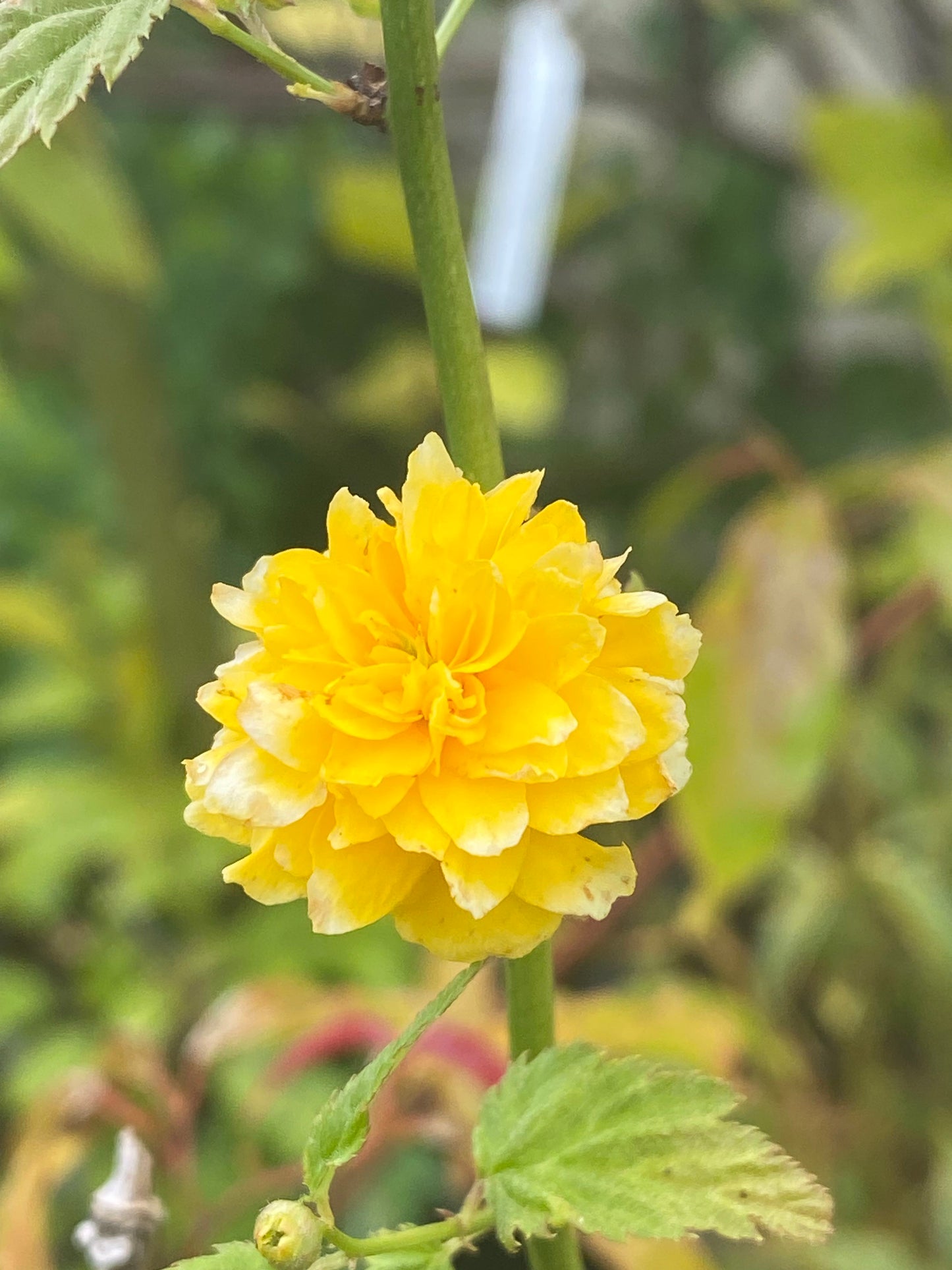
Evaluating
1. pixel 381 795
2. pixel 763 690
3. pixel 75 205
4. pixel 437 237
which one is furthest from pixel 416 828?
pixel 75 205

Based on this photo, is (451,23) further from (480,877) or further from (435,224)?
(480,877)

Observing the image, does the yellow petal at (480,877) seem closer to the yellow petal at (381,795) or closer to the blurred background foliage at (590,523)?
the yellow petal at (381,795)

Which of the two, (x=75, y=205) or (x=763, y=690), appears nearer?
(x=763, y=690)

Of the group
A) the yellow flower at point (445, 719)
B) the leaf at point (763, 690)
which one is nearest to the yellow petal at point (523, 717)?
the yellow flower at point (445, 719)

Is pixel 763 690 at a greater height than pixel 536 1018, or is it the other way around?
pixel 763 690

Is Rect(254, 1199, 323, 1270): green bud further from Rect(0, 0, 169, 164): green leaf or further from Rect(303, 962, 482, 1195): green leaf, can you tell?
Rect(0, 0, 169, 164): green leaf

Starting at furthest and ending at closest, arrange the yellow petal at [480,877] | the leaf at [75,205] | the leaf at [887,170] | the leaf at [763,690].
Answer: the leaf at [887,170]
the leaf at [75,205]
the leaf at [763,690]
the yellow petal at [480,877]

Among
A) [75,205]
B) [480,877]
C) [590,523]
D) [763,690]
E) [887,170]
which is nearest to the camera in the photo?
[480,877]
